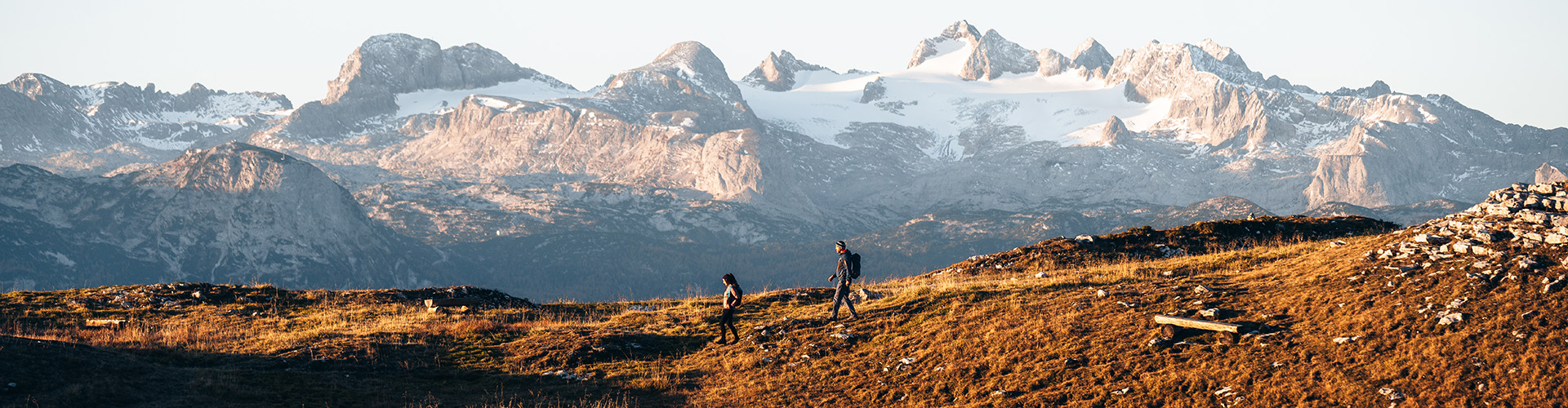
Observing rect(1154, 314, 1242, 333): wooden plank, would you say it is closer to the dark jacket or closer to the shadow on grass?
the dark jacket

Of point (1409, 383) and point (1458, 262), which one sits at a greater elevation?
point (1458, 262)

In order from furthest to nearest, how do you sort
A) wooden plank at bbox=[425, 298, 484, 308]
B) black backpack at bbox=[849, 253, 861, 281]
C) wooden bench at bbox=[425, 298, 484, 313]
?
wooden plank at bbox=[425, 298, 484, 308] → wooden bench at bbox=[425, 298, 484, 313] → black backpack at bbox=[849, 253, 861, 281]

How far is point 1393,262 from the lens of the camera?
2384 cm

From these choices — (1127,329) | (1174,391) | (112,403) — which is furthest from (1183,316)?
(112,403)

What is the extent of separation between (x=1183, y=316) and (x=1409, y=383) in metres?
5.93

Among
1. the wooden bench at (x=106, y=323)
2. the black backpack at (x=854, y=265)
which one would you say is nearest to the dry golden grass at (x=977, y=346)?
the wooden bench at (x=106, y=323)

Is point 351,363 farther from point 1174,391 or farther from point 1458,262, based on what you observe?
point 1458,262

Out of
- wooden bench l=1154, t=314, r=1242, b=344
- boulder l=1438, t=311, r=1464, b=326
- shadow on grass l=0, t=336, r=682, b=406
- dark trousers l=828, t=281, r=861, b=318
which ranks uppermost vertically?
dark trousers l=828, t=281, r=861, b=318

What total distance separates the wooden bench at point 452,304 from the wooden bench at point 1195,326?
24.1 metres

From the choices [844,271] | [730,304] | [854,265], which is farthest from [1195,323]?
[730,304]

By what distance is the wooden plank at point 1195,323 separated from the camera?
21406mm

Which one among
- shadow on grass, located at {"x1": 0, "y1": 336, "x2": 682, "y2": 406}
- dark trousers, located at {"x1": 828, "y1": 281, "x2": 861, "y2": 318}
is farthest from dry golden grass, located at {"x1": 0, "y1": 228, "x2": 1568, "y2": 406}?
dark trousers, located at {"x1": 828, "y1": 281, "x2": 861, "y2": 318}

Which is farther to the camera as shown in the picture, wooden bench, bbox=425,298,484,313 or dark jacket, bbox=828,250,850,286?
wooden bench, bbox=425,298,484,313

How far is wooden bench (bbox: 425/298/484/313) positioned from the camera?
36.0m
